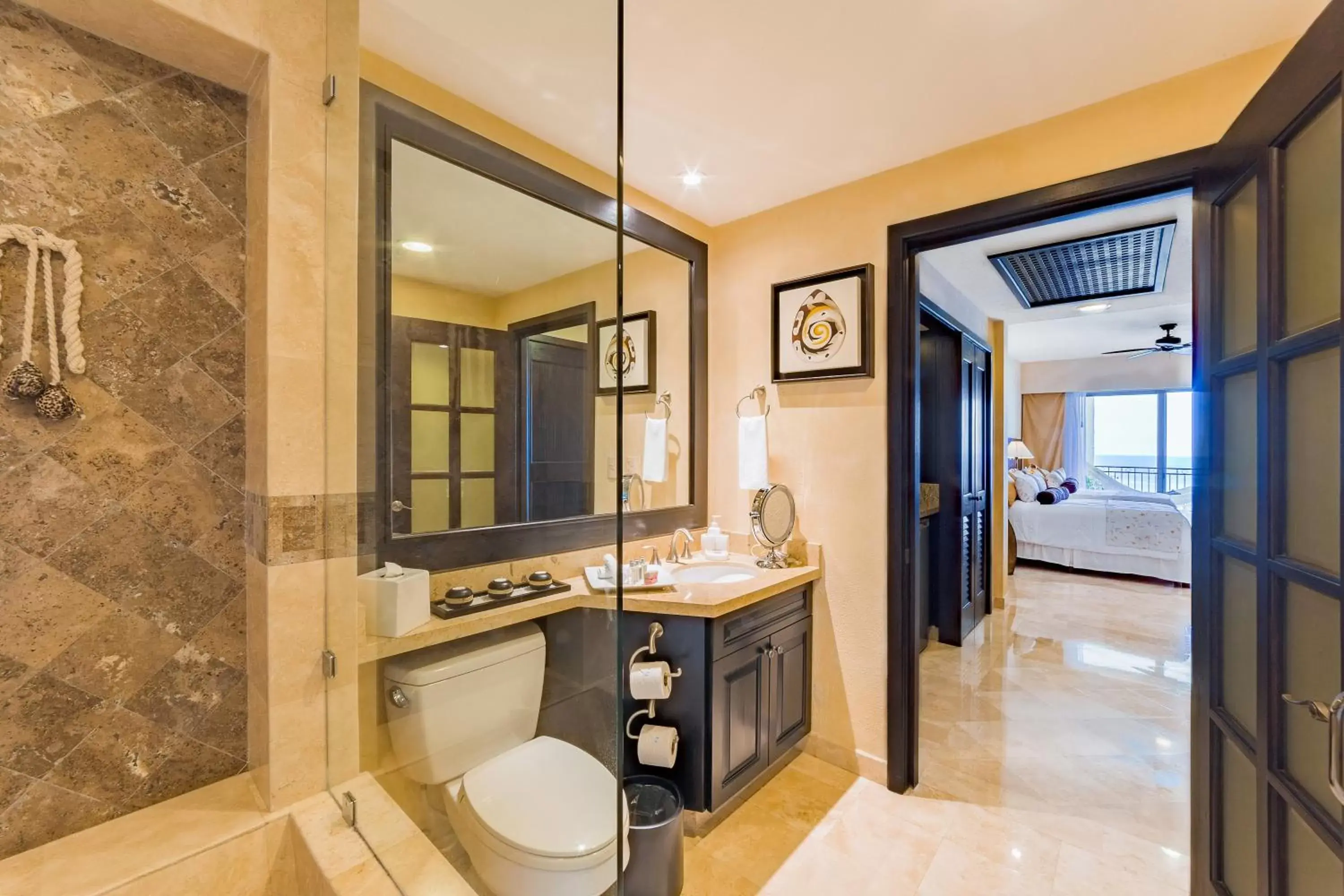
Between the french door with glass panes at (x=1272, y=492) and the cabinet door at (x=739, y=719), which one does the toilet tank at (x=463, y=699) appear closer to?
the cabinet door at (x=739, y=719)

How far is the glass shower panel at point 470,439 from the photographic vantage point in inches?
42.0

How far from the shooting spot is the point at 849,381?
2.21 m

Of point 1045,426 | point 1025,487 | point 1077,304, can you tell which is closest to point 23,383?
point 1077,304

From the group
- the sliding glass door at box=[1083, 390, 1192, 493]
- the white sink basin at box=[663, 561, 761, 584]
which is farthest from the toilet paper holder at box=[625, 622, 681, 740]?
the sliding glass door at box=[1083, 390, 1192, 493]

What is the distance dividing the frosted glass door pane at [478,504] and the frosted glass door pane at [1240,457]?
173cm

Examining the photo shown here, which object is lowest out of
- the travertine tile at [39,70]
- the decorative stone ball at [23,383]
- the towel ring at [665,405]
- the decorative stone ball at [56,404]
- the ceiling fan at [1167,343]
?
the decorative stone ball at [56,404]

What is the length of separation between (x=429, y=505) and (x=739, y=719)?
4.40 ft

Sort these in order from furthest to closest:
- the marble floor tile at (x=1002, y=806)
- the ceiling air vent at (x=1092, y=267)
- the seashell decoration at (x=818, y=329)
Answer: the ceiling air vent at (x=1092, y=267) → the seashell decoration at (x=818, y=329) → the marble floor tile at (x=1002, y=806)

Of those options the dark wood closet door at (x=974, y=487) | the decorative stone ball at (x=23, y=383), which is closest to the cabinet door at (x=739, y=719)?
the decorative stone ball at (x=23, y=383)

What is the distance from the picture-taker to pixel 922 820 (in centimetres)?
190

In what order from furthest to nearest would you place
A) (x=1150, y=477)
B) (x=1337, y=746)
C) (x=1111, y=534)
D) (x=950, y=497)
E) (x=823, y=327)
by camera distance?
(x=1150, y=477) < (x=1111, y=534) < (x=950, y=497) < (x=823, y=327) < (x=1337, y=746)

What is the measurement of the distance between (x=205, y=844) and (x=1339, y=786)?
1.99 metres

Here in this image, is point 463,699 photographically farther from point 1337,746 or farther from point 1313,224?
point 1313,224

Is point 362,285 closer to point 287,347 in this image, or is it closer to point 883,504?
point 287,347
